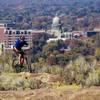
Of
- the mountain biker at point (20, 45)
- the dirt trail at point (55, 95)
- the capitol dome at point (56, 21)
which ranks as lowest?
the dirt trail at point (55, 95)

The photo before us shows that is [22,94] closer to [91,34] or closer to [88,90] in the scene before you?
[88,90]

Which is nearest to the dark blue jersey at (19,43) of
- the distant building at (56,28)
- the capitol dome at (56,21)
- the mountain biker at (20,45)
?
the mountain biker at (20,45)

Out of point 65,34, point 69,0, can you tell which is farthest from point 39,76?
point 69,0

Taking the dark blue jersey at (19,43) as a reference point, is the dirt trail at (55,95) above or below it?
below

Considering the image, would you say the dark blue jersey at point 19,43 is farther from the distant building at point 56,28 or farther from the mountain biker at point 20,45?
the distant building at point 56,28

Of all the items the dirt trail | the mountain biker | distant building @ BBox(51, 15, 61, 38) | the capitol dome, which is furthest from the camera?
the capitol dome

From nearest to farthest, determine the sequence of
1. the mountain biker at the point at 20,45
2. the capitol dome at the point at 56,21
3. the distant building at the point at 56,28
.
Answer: the mountain biker at the point at 20,45 → the distant building at the point at 56,28 → the capitol dome at the point at 56,21

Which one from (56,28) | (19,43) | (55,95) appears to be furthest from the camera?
(56,28)

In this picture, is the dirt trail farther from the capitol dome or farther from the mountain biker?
the capitol dome

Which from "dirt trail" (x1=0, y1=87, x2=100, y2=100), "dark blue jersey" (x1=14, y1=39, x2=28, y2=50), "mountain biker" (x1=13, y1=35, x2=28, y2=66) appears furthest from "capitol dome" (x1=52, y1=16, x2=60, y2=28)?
"dirt trail" (x1=0, y1=87, x2=100, y2=100)

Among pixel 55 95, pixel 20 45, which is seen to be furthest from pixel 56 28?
pixel 55 95

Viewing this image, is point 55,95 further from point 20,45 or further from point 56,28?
point 56,28

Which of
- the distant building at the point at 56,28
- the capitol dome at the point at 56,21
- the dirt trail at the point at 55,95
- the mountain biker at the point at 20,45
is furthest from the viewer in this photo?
the capitol dome at the point at 56,21

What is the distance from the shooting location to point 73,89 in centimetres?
711
